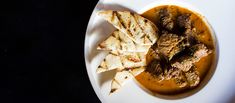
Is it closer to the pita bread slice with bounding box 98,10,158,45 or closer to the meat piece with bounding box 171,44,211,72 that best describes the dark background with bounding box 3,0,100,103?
the pita bread slice with bounding box 98,10,158,45

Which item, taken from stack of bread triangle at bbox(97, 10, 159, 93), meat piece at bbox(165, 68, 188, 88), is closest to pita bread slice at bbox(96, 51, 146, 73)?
stack of bread triangle at bbox(97, 10, 159, 93)

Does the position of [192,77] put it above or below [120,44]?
below

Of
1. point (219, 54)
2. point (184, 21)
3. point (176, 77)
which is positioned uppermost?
point (184, 21)

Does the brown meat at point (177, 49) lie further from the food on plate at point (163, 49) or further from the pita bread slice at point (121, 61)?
the pita bread slice at point (121, 61)

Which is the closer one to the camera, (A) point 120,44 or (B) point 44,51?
(A) point 120,44

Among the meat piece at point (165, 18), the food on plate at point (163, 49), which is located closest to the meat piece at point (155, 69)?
the food on plate at point (163, 49)

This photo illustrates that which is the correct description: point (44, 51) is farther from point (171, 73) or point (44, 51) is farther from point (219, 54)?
point (219, 54)

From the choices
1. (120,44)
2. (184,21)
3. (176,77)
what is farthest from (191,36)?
(120,44)
